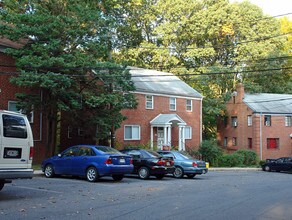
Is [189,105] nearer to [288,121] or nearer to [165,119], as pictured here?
[165,119]

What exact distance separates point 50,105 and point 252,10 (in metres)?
37.8

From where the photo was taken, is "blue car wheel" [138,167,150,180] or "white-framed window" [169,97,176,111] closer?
"blue car wheel" [138,167,150,180]

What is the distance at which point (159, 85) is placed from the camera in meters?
39.2

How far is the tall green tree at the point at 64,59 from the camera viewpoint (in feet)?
76.7

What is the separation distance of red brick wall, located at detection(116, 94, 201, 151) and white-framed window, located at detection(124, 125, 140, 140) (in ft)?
1.08

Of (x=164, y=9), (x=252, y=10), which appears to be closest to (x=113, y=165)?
(x=164, y=9)

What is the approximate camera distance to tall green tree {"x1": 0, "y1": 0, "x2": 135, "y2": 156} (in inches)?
921

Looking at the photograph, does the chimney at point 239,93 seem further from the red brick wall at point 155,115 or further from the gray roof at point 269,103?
the red brick wall at point 155,115

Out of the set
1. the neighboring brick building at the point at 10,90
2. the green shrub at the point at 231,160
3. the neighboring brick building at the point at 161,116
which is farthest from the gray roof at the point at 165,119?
the neighboring brick building at the point at 10,90

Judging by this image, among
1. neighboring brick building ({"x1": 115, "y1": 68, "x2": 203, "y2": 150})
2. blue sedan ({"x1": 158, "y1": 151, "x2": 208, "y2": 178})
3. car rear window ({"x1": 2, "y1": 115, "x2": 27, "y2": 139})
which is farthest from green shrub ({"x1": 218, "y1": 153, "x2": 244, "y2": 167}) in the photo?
car rear window ({"x1": 2, "y1": 115, "x2": 27, "y2": 139})

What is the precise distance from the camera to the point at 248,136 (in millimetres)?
47875

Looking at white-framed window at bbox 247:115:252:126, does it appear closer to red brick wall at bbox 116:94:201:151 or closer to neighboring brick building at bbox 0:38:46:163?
red brick wall at bbox 116:94:201:151

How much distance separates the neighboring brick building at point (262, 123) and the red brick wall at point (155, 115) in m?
8.37

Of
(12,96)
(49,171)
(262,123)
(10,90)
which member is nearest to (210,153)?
(262,123)
